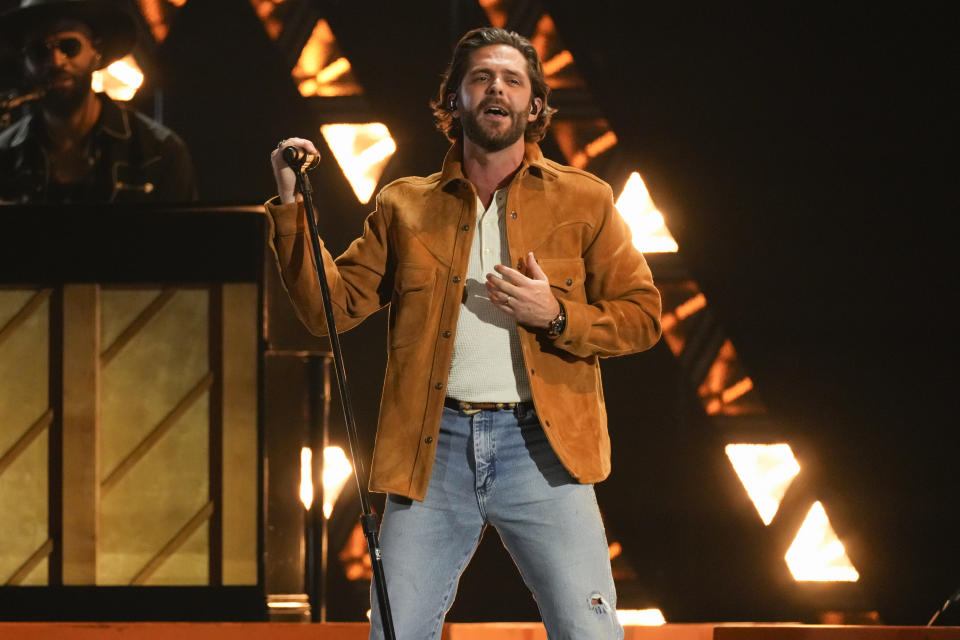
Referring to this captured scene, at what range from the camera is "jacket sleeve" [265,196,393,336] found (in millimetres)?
2344

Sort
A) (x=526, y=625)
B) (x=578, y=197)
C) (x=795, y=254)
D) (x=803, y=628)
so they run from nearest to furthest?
(x=578, y=197)
(x=803, y=628)
(x=526, y=625)
(x=795, y=254)

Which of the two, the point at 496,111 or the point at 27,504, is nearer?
the point at 496,111

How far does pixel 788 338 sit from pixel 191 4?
2.52 metres

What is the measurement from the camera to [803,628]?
3.48 metres

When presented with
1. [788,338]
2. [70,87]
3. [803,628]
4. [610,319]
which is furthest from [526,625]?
[70,87]

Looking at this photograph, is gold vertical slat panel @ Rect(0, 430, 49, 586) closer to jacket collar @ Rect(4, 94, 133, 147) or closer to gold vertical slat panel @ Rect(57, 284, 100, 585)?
gold vertical slat panel @ Rect(57, 284, 100, 585)

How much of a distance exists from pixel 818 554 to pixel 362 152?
220 cm

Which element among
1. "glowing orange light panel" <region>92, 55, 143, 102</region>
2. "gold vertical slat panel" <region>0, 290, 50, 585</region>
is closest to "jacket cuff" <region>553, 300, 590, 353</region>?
"gold vertical slat panel" <region>0, 290, 50, 585</region>

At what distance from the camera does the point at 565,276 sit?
7.97 ft

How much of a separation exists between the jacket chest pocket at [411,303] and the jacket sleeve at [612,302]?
0.28m

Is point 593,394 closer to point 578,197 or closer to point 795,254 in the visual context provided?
point 578,197

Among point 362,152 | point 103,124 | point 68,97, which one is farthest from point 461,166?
point 68,97

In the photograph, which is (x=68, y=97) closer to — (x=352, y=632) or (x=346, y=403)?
(x=352, y=632)

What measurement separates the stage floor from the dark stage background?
638mm
